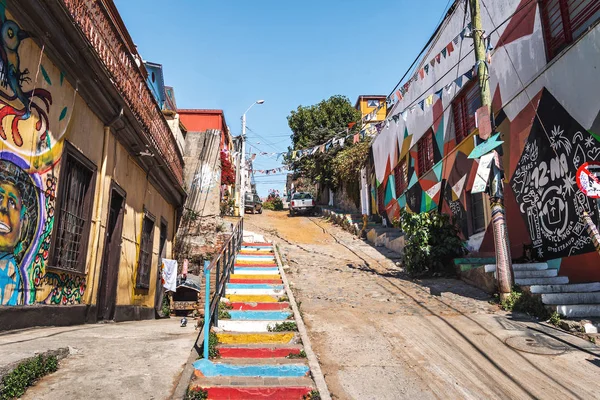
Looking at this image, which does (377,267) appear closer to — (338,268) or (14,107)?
(338,268)

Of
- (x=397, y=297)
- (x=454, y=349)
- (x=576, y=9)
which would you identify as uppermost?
(x=576, y=9)

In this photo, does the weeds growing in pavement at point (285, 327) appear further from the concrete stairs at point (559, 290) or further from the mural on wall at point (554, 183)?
the mural on wall at point (554, 183)

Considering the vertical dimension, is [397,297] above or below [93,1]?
below

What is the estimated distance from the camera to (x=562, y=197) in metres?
8.55

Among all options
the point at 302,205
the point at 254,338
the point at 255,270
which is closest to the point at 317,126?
the point at 302,205

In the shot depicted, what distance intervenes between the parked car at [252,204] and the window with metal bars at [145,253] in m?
20.5

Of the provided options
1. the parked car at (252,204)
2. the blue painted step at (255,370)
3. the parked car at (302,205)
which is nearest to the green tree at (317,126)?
the parked car at (302,205)

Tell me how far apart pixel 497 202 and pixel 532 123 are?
83.8 inches

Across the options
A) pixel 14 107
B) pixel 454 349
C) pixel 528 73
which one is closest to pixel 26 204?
pixel 14 107

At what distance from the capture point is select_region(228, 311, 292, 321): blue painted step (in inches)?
290

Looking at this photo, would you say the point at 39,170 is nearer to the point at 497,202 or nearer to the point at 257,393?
the point at 257,393

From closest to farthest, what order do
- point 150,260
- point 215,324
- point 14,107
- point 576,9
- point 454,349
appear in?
point 14,107, point 454,349, point 215,324, point 576,9, point 150,260

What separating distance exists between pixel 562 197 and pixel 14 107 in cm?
951

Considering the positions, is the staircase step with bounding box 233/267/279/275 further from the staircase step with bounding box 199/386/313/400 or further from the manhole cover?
the staircase step with bounding box 199/386/313/400
